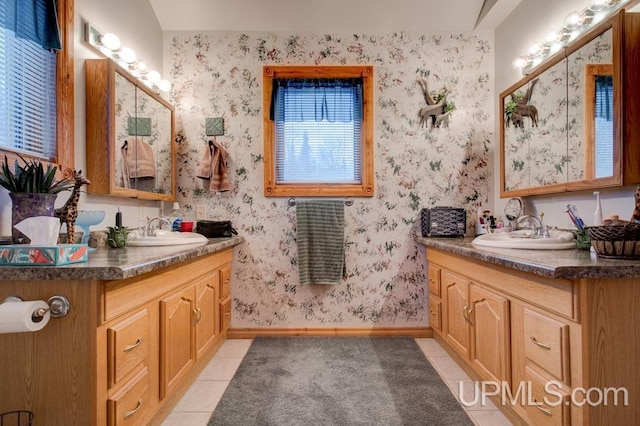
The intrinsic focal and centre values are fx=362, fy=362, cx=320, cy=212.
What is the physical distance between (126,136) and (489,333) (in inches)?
90.2

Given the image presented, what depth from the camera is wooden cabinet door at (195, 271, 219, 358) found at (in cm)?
208

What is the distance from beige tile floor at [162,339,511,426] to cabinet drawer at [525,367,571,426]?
1.02ft

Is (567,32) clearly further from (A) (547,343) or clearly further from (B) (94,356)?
(B) (94,356)

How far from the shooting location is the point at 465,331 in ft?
6.81

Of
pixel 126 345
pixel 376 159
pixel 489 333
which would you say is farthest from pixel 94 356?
pixel 376 159

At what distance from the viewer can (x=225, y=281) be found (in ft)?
8.67

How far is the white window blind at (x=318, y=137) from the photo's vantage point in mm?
2879

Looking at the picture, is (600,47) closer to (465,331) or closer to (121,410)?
(465,331)

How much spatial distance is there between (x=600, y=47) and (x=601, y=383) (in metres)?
1.47

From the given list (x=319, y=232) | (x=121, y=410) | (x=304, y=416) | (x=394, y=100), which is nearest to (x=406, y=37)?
(x=394, y=100)

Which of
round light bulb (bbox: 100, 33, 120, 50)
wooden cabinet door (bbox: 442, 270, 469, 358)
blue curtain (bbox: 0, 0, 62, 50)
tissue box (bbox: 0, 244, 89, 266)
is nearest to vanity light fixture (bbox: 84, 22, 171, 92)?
round light bulb (bbox: 100, 33, 120, 50)

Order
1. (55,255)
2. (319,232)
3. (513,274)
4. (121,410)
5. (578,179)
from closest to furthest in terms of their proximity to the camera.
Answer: (55,255), (121,410), (513,274), (578,179), (319,232)

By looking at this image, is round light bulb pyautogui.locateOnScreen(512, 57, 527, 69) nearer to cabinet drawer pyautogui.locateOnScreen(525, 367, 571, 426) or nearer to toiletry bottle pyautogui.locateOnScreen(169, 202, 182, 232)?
cabinet drawer pyautogui.locateOnScreen(525, 367, 571, 426)

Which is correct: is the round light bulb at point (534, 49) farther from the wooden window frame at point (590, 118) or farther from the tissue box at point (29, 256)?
the tissue box at point (29, 256)
